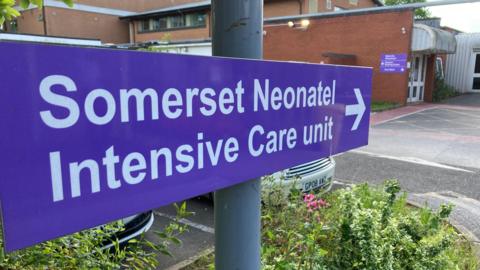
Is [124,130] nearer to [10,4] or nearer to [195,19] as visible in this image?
[10,4]

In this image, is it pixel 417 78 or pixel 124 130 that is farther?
pixel 417 78

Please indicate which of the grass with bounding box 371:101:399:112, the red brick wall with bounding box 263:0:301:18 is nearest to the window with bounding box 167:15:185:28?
the red brick wall with bounding box 263:0:301:18

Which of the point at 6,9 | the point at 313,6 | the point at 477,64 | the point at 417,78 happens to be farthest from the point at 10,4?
the point at 477,64

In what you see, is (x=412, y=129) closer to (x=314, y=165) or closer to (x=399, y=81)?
(x=399, y=81)

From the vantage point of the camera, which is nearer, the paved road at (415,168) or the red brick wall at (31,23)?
the paved road at (415,168)

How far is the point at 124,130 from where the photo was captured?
0.96 meters

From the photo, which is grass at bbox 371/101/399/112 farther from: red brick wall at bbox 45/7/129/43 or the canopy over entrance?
red brick wall at bbox 45/7/129/43

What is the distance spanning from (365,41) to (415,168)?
40.8 ft

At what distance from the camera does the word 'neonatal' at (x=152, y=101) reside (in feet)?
2.76

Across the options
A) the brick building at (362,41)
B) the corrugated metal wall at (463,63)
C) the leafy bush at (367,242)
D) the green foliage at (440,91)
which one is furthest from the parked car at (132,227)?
the corrugated metal wall at (463,63)

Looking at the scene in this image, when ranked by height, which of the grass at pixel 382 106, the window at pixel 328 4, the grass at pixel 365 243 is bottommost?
the grass at pixel 382 106

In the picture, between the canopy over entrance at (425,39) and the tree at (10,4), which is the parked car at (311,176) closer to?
the tree at (10,4)

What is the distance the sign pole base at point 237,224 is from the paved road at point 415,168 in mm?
1998

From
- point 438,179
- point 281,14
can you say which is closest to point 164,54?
point 438,179
